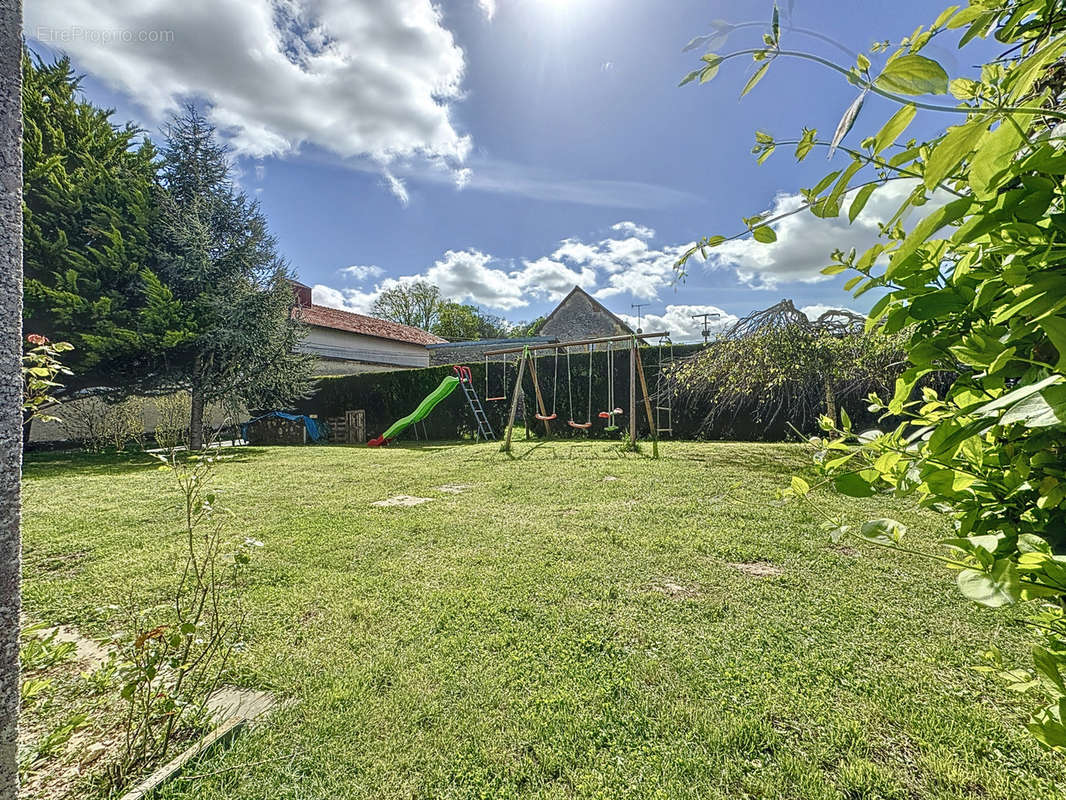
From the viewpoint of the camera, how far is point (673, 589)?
2311mm

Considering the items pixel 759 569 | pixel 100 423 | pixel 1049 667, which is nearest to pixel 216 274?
pixel 100 423

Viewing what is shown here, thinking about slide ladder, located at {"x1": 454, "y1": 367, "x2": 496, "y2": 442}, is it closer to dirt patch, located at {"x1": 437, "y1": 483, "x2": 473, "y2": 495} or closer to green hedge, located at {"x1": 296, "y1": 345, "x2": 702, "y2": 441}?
green hedge, located at {"x1": 296, "y1": 345, "x2": 702, "y2": 441}

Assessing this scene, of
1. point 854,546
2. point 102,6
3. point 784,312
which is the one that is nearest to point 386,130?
point 102,6

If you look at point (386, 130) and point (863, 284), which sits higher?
point (386, 130)

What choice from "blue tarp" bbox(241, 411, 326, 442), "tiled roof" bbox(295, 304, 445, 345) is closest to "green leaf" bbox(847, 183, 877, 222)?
"blue tarp" bbox(241, 411, 326, 442)

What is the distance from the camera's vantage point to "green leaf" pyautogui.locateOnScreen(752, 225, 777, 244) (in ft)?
1.90

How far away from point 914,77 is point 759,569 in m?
2.71

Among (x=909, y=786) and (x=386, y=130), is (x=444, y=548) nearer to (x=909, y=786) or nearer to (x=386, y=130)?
(x=909, y=786)

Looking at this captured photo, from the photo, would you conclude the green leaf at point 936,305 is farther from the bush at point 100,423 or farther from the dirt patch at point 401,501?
the bush at point 100,423

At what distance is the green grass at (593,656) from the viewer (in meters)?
1.22

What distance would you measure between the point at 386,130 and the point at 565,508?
9.22 m

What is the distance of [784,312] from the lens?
5.98m

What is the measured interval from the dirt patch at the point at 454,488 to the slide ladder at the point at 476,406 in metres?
5.77

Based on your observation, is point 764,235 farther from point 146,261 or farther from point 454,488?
point 146,261
